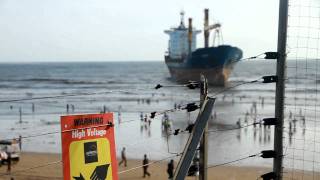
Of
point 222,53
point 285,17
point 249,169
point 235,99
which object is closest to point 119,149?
point 249,169

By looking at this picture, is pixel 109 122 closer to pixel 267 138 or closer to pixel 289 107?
pixel 267 138

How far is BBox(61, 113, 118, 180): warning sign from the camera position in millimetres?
5168

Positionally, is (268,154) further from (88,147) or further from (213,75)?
(213,75)

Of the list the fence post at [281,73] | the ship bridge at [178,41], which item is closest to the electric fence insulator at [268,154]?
the fence post at [281,73]

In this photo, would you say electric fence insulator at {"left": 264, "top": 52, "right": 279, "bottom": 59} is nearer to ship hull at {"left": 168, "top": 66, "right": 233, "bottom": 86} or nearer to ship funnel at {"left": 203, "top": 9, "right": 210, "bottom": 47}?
ship hull at {"left": 168, "top": 66, "right": 233, "bottom": 86}

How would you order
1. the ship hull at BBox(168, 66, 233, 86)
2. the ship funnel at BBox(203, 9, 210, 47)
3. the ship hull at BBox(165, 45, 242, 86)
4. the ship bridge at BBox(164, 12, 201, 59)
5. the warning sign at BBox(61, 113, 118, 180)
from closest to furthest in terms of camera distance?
the warning sign at BBox(61, 113, 118, 180) → the ship hull at BBox(165, 45, 242, 86) → the ship hull at BBox(168, 66, 233, 86) → the ship funnel at BBox(203, 9, 210, 47) → the ship bridge at BBox(164, 12, 201, 59)

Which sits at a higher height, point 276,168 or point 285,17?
point 285,17

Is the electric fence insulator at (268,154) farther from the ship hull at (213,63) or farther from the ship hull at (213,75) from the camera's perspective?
the ship hull at (213,75)

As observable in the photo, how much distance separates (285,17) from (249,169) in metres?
18.5

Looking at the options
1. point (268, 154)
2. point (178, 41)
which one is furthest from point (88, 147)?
point (178, 41)

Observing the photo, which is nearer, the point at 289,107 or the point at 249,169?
the point at 249,169

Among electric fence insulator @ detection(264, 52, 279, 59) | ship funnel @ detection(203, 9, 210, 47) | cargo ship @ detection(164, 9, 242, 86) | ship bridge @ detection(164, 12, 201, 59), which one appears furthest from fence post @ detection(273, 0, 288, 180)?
ship bridge @ detection(164, 12, 201, 59)

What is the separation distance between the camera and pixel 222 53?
82188 millimetres

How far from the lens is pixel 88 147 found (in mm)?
5375
